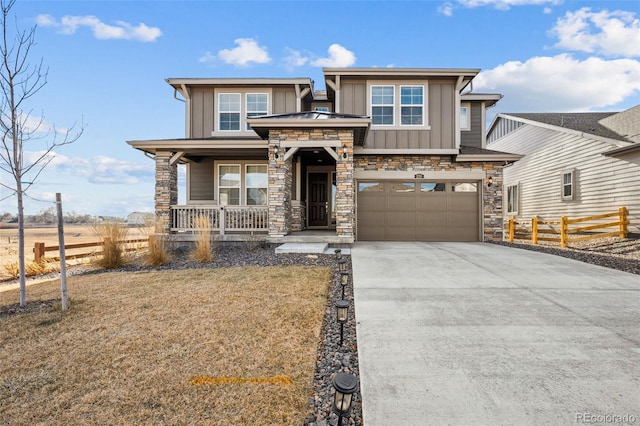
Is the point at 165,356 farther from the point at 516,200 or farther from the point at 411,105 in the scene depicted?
the point at 516,200

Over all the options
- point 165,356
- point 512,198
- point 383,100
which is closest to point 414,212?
point 383,100

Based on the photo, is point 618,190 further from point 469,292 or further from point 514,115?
point 469,292

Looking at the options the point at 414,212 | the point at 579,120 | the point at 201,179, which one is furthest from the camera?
the point at 579,120

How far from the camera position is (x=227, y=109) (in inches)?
466

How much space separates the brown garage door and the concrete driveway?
201 inches

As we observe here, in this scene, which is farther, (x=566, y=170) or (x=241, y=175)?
(x=566, y=170)

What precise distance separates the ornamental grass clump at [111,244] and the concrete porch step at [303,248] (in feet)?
12.1

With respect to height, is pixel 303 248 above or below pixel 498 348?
above

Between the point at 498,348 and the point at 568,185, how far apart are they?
46.9 ft

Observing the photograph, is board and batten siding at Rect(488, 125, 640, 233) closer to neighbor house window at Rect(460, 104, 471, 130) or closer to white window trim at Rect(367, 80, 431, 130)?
neighbor house window at Rect(460, 104, 471, 130)

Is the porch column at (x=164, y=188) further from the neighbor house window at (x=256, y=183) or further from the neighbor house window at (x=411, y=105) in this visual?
the neighbor house window at (x=411, y=105)

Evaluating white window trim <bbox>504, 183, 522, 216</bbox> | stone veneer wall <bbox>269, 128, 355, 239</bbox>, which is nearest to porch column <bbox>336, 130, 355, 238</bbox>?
stone veneer wall <bbox>269, 128, 355, 239</bbox>

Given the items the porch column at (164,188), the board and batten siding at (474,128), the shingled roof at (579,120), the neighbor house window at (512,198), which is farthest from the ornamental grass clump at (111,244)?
the neighbor house window at (512,198)

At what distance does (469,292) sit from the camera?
4.65 meters
